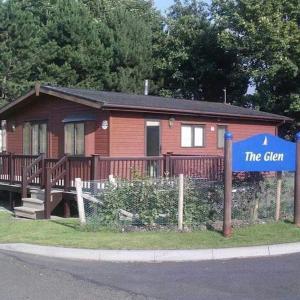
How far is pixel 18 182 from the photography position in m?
18.6

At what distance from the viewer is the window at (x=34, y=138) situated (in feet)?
72.9

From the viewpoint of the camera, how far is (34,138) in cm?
2270

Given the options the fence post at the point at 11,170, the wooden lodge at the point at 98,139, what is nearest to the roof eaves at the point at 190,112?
the wooden lodge at the point at 98,139

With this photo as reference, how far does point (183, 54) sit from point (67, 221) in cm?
2718

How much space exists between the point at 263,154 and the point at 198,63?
2827 centimetres

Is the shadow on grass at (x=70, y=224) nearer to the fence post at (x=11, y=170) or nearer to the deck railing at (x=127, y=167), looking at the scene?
the deck railing at (x=127, y=167)

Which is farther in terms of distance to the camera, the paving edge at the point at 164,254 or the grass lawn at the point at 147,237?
the grass lawn at the point at 147,237

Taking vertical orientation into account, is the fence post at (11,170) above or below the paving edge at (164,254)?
above

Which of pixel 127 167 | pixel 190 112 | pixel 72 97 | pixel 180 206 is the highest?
pixel 72 97

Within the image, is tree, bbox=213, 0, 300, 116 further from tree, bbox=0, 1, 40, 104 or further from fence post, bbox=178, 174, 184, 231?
fence post, bbox=178, 174, 184, 231

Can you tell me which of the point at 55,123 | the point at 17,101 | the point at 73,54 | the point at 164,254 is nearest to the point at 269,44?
the point at 73,54

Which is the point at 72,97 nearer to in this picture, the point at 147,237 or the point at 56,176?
the point at 56,176

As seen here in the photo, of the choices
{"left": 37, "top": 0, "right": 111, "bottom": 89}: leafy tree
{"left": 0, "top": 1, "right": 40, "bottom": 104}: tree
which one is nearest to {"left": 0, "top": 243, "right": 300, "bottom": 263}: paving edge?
{"left": 0, "top": 1, "right": 40, "bottom": 104}: tree

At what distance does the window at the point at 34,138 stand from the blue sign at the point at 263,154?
1182 centimetres
